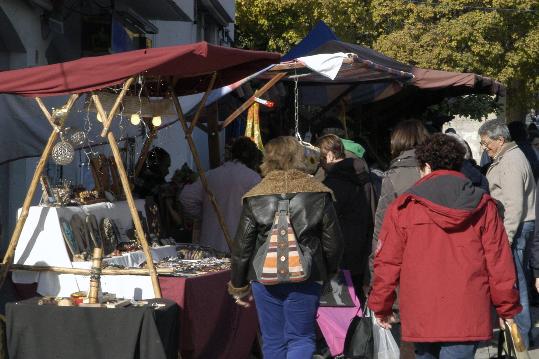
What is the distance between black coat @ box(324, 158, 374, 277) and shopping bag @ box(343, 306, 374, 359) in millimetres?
1038

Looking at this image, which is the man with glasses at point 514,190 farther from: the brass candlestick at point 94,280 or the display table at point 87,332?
the brass candlestick at point 94,280

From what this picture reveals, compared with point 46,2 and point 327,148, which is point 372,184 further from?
point 46,2

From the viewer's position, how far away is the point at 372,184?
24.3ft

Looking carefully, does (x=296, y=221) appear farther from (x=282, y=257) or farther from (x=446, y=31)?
(x=446, y=31)

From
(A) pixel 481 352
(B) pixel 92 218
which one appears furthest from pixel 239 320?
(A) pixel 481 352

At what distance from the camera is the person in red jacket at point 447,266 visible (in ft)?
15.4

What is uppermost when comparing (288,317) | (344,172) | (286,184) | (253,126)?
(253,126)

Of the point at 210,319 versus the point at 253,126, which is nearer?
the point at 210,319

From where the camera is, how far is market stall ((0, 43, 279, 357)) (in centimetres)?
571

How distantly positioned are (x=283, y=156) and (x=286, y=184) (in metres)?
0.22

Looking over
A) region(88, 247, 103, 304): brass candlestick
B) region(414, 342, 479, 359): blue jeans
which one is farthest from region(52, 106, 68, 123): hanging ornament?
region(414, 342, 479, 359): blue jeans

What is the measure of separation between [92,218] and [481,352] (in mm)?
3480

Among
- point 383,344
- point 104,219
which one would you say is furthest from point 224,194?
point 383,344

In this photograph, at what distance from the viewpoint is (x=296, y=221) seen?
5.55 meters
